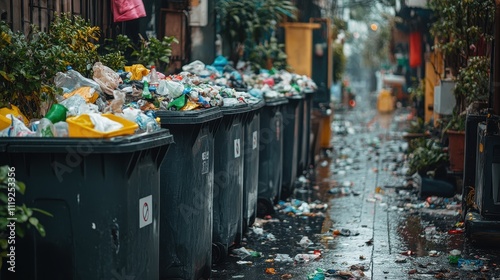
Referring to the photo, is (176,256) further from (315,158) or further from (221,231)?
(315,158)

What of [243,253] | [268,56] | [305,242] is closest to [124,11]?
[243,253]

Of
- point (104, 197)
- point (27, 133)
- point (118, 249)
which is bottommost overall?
point (118, 249)

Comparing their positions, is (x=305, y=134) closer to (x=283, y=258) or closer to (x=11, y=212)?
(x=283, y=258)

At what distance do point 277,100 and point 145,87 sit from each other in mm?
4022

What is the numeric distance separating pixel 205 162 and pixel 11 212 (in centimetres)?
218

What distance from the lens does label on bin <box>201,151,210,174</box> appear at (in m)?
6.54

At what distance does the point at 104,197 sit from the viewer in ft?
16.0

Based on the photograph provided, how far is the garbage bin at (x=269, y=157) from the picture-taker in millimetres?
10094

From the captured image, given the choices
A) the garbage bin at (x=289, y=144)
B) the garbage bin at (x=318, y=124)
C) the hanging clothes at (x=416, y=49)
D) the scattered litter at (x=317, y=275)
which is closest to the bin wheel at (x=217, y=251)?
the scattered litter at (x=317, y=275)

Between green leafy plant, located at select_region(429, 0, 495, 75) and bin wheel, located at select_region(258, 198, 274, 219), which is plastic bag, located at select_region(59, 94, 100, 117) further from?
green leafy plant, located at select_region(429, 0, 495, 75)

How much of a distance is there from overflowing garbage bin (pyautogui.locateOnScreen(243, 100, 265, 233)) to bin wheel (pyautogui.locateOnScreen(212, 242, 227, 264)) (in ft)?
4.11

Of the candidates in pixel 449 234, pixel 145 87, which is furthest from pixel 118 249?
pixel 449 234

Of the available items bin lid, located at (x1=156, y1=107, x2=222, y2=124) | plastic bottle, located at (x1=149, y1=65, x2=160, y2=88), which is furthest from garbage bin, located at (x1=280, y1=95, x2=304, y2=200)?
bin lid, located at (x1=156, y1=107, x2=222, y2=124)

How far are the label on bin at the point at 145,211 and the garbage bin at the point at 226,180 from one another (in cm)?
206
